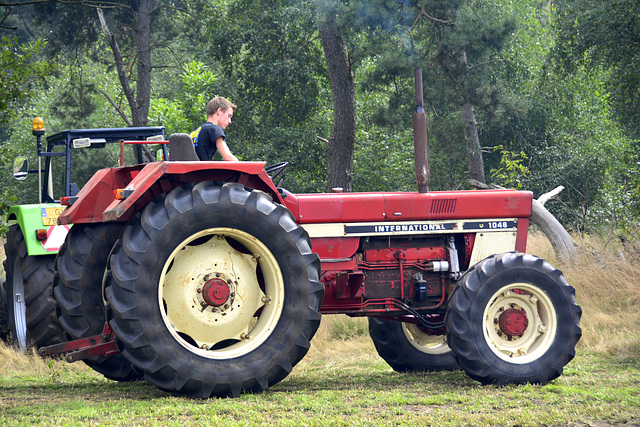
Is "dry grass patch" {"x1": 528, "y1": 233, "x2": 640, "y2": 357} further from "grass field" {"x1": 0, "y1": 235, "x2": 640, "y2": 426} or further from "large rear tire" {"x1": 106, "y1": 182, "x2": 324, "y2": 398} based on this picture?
"large rear tire" {"x1": 106, "y1": 182, "x2": 324, "y2": 398}

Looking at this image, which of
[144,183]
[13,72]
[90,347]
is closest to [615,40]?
[13,72]

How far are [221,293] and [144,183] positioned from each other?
2.93ft

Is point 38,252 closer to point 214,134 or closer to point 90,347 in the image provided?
point 90,347

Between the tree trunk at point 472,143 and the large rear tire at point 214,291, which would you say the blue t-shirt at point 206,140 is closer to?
the large rear tire at point 214,291

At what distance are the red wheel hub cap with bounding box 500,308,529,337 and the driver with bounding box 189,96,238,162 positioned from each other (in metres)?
2.33

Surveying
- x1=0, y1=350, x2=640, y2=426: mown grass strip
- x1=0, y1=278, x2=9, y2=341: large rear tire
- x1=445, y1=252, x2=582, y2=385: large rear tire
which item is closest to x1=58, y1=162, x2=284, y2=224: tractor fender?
x1=0, y1=350, x2=640, y2=426: mown grass strip

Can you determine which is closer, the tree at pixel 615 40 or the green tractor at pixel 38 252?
the green tractor at pixel 38 252

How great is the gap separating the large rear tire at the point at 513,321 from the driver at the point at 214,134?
2.00 meters

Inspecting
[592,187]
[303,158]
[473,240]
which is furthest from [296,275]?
[592,187]

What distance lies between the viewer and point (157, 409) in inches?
165

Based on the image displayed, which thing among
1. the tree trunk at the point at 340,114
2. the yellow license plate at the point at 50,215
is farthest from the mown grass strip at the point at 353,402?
the tree trunk at the point at 340,114

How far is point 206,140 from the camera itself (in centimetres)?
536

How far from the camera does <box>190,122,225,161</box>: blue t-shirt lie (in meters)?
5.29

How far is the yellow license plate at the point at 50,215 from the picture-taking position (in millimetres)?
6906
